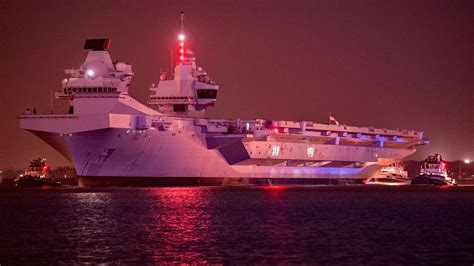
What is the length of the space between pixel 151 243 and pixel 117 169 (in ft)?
151

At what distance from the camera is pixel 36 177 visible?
10725 centimetres

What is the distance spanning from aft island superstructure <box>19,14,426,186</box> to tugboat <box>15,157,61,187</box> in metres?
17.1

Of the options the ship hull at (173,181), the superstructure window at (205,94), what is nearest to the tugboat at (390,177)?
the ship hull at (173,181)

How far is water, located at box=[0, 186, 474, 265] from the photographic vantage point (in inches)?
1340

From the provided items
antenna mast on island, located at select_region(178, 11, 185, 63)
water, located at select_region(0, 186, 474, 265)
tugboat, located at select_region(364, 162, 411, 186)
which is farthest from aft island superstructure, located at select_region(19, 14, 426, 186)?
tugboat, located at select_region(364, 162, 411, 186)

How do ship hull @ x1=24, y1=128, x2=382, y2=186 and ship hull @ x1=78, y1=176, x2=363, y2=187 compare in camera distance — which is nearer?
ship hull @ x1=24, y1=128, x2=382, y2=186

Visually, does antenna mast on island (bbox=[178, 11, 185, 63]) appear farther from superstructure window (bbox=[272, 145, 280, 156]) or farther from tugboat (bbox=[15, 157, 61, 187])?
tugboat (bbox=[15, 157, 61, 187])

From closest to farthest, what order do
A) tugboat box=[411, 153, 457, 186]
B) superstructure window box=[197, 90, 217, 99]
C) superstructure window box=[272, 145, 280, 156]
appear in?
superstructure window box=[272, 145, 280, 156] < superstructure window box=[197, 90, 217, 99] < tugboat box=[411, 153, 457, 186]

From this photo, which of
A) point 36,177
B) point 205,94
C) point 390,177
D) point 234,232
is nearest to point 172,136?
point 205,94

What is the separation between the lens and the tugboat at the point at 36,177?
10656cm

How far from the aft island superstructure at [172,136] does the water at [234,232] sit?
15081 millimetres

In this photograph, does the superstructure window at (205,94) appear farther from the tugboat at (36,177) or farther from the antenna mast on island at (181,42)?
the tugboat at (36,177)

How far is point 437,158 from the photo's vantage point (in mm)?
114250

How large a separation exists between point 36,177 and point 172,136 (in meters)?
30.0
